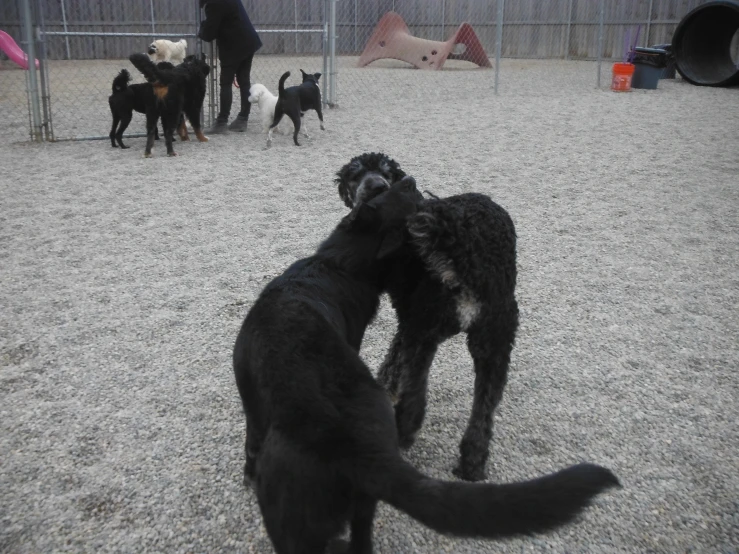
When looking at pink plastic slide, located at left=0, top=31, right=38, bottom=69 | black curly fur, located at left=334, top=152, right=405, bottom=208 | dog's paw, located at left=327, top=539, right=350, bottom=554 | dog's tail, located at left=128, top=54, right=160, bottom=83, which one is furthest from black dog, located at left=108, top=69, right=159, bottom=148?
dog's paw, located at left=327, top=539, right=350, bottom=554

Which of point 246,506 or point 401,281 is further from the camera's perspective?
point 401,281

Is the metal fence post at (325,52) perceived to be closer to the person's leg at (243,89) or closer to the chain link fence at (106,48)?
the chain link fence at (106,48)

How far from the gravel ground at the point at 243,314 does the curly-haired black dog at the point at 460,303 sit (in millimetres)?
252

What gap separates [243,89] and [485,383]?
7.95 m

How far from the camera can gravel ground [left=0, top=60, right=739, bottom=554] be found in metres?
2.26

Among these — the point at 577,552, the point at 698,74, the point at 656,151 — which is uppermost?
the point at 698,74

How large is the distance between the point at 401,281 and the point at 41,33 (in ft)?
24.0

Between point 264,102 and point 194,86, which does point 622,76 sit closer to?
point 264,102

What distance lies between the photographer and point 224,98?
9172 mm

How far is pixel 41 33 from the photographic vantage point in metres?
7.81

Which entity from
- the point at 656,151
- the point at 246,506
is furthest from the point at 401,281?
the point at 656,151

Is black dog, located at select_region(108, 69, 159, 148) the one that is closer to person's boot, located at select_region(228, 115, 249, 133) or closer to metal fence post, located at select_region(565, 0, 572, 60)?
person's boot, located at select_region(228, 115, 249, 133)

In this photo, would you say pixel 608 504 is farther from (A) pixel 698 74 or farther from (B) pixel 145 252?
(A) pixel 698 74

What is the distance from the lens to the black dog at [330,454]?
4.85ft
